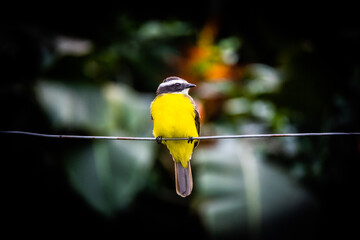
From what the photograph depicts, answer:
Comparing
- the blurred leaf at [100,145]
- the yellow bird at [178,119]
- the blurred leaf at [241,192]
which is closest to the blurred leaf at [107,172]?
the blurred leaf at [100,145]

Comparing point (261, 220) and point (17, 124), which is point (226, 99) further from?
point (17, 124)

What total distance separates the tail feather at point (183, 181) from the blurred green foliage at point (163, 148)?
1229mm

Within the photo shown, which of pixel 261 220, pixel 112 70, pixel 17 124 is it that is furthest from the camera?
pixel 112 70

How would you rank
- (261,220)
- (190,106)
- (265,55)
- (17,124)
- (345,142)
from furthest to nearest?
(265,55) → (17,124) → (345,142) → (261,220) → (190,106)

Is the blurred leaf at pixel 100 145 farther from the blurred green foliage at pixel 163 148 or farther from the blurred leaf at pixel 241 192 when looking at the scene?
the blurred leaf at pixel 241 192

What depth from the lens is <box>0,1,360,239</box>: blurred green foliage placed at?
8.59ft

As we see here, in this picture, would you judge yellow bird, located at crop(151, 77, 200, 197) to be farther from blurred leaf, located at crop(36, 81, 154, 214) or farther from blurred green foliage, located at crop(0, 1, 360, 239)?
blurred leaf, located at crop(36, 81, 154, 214)

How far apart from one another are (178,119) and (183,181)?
0.82 feet

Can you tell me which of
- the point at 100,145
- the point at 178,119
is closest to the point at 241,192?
the point at 100,145

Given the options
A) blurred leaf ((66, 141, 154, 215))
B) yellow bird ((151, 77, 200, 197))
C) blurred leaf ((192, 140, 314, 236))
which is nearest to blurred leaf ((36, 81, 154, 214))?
blurred leaf ((66, 141, 154, 215))

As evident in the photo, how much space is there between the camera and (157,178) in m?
3.36

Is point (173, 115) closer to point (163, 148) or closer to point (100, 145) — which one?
point (100, 145)

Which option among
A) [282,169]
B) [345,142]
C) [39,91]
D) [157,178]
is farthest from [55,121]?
[345,142]

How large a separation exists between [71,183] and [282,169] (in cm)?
157
